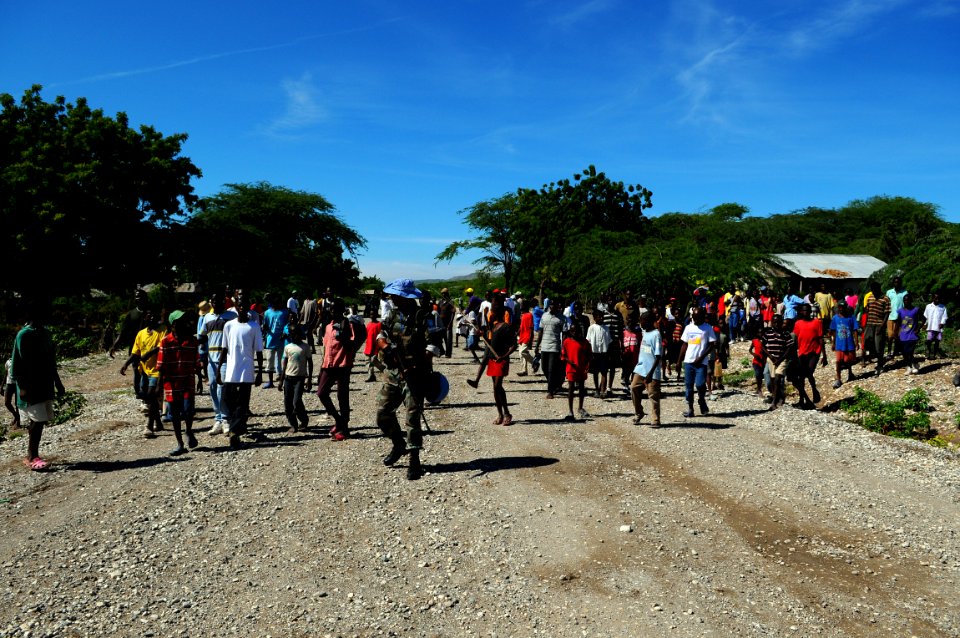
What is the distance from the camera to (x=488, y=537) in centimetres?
570

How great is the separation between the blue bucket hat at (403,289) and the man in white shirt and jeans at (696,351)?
5.32 m

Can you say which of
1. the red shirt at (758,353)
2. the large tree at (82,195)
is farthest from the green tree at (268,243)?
the red shirt at (758,353)

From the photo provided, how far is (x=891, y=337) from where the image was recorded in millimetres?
14797

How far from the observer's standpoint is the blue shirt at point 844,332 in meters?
13.4

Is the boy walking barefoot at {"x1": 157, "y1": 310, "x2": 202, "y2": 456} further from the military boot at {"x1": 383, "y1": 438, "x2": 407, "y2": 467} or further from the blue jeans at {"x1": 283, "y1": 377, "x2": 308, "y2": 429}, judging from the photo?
the military boot at {"x1": 383, "y1": 438, "x2": 407, "y2": 467}

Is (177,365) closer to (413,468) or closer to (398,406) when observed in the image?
(398,406)

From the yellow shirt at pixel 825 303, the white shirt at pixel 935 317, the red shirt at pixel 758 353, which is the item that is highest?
the yellow shirt at pixel 825 303

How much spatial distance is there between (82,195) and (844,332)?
30735 mm

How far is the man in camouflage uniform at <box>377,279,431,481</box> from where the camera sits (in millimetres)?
7031

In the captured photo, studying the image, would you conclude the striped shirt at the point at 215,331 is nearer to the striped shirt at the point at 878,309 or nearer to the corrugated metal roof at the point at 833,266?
the striped shirt at the point at 878,309

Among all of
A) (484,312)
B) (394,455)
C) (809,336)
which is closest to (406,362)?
(394,455)

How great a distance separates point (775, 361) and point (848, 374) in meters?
5.08

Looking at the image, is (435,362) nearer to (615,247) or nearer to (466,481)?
(466,481)

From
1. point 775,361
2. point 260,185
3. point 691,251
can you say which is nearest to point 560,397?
point 775,361
